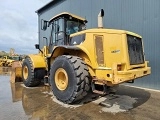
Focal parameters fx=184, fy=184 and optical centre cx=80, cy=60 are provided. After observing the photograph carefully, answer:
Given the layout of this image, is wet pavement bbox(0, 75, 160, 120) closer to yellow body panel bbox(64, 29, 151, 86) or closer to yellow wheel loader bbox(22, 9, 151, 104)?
yellow wheel loader bbox(22, 9, 151, 104)

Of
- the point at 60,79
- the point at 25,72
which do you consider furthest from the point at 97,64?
the point at 25,72

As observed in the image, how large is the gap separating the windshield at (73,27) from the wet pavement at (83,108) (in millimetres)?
2384

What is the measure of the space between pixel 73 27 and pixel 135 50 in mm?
2553

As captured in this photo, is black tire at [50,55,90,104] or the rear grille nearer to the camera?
black tire at [50,55,90,104]

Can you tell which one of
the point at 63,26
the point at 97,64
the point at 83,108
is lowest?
the point at 83,108

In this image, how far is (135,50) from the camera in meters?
5.33

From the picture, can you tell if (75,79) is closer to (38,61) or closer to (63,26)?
(63,26)

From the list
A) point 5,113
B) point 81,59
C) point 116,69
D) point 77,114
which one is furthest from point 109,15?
point 5,113

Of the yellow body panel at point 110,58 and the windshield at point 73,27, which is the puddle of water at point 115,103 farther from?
the windshield at point 73,27

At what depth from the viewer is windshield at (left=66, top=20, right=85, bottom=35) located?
6.62m

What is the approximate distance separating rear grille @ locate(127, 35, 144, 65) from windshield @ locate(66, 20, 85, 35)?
91.5 inches

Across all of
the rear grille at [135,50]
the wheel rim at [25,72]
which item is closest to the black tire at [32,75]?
the wheel rim at [25,72]

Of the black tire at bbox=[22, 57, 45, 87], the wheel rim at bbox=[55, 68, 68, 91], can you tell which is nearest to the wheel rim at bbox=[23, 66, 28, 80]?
the black tire at bbox=[22, 57, 45, 87]

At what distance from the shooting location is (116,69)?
4488 mm
